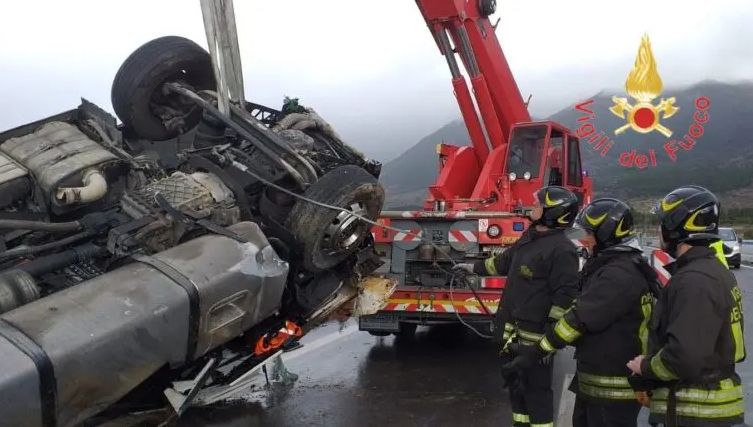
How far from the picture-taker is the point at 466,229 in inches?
249

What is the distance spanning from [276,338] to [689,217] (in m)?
2.42

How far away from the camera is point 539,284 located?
3.75 metres

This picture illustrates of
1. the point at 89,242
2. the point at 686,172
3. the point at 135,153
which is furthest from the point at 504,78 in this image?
the point at 686,172

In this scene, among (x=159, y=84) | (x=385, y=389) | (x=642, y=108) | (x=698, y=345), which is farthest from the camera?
(x=642, y=108)

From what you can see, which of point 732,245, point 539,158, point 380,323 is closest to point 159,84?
point 380,323

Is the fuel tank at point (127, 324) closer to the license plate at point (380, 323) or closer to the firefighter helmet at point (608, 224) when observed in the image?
the firefighter helmet at point (608, 224)

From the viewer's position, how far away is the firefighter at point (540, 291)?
3676mm

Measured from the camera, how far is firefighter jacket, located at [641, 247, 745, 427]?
237cm

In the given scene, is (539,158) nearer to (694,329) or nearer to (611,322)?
(611,322)

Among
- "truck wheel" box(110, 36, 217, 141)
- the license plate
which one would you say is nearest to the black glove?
"truck wheel" box(110, 36, 217, 141)

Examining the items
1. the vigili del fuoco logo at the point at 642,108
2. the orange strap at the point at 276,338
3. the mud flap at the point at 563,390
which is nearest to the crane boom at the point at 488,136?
the mud flap at the point at 563,390

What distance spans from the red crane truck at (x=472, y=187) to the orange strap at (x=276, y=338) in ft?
6.25

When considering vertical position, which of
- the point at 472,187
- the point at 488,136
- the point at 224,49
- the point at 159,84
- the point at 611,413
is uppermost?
the point at 224,49

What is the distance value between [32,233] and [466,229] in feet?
12.8
